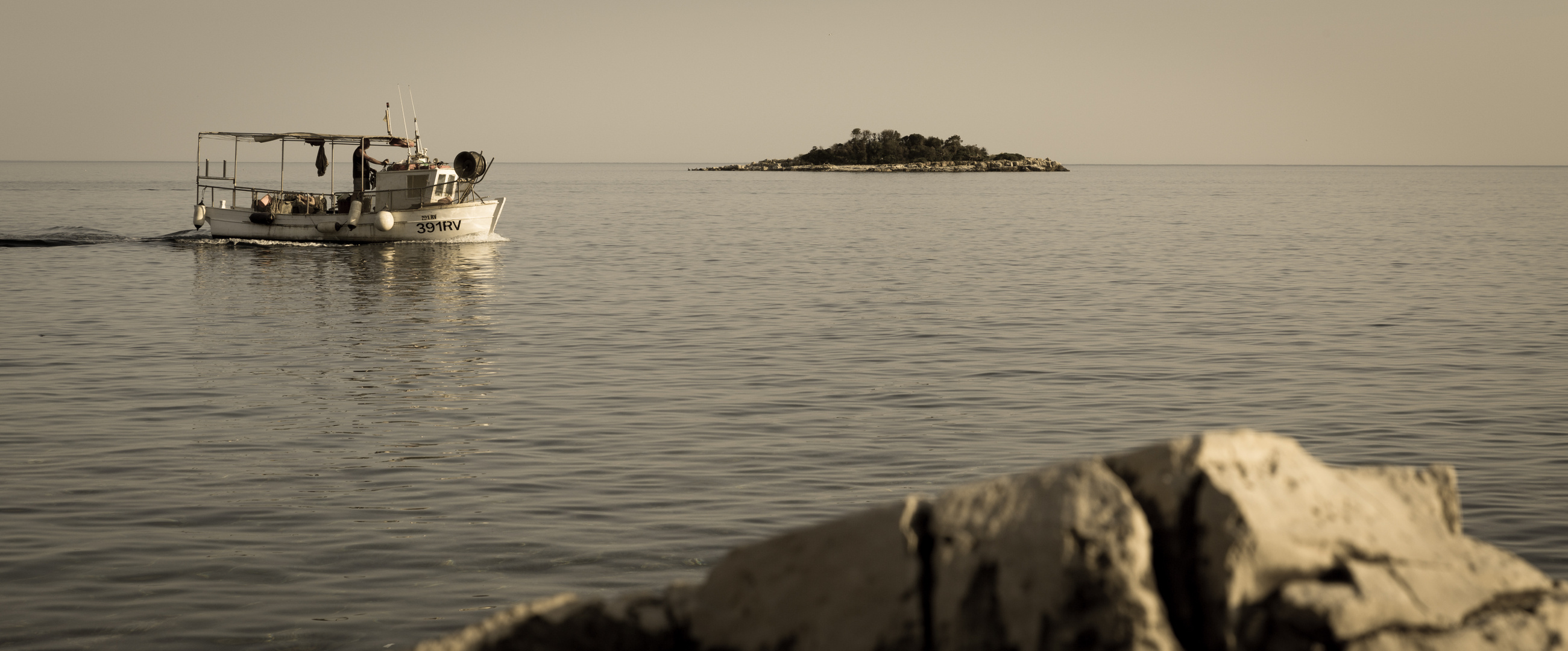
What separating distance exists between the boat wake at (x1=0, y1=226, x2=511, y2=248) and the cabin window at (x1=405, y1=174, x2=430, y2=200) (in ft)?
5.41

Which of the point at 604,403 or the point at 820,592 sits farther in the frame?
the point at 604,403

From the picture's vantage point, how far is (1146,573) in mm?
4355

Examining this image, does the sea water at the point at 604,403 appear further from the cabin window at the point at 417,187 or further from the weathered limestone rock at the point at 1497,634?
the weathered limestone rock at the point at 1497,634

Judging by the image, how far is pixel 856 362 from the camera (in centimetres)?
1891

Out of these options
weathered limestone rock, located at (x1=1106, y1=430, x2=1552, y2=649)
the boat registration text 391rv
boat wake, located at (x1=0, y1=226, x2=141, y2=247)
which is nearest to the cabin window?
the boat registration text 391rv

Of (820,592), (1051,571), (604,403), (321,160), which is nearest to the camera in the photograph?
(1051,571)

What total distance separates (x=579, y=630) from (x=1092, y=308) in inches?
889

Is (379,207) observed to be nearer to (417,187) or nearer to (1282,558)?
(417,187)

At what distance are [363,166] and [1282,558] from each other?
137 feet

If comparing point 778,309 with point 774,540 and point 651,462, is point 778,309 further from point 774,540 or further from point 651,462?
point 774,540

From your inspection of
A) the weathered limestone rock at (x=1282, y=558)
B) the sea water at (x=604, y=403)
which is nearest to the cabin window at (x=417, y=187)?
the sea water at (x=604, y=403)

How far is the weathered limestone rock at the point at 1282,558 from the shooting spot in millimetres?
4273

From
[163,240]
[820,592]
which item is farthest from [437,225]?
[820,592]

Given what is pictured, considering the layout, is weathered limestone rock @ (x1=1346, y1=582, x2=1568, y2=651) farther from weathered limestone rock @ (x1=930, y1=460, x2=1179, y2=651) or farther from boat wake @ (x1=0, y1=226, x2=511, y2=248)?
boat wake @ (x1=0, y1=226, x2=511, y2=248)
